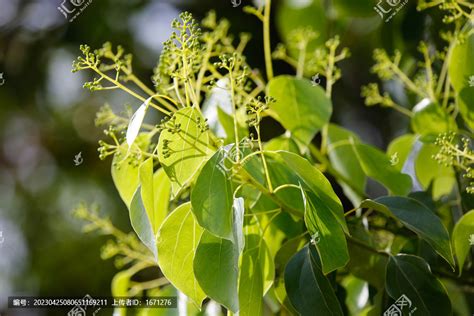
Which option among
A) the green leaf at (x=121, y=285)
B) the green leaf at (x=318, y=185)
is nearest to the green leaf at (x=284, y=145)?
the green leaf at (x=318, y=185)

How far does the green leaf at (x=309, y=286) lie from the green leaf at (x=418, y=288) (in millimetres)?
82

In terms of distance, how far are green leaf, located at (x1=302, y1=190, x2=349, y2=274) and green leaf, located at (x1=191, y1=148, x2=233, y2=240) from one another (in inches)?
3.0

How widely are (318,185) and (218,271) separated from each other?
0.13m

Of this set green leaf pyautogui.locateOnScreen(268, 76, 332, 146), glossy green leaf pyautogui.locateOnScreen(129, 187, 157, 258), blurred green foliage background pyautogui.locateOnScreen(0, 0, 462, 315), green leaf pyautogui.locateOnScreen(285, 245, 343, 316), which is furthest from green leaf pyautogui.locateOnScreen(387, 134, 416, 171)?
blurred green foliage background pyautogui.locateOnScreen(0, 0, 462, 315)

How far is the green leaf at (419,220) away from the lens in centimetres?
65

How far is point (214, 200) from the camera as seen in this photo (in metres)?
0.60

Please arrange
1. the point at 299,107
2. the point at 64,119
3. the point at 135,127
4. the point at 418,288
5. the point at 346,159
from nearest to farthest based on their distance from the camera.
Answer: the point at 135,127 < the point at 418,288 < the point at 299,107 < the point at 346,159 < the point at 64,119

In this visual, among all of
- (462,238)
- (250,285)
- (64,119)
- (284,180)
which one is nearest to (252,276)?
(250,285)

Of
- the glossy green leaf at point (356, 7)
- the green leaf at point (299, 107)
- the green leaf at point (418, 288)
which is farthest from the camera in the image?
the glossy green leaf at point (356, 7)

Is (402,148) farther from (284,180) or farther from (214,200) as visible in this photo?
(214,200)

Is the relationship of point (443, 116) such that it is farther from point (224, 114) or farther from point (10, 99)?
point (10, 99)

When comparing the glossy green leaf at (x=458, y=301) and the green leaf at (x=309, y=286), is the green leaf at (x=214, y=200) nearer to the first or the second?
the green leaf at (x=309, y=286)

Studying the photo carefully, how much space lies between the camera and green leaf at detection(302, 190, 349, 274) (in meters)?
0.61

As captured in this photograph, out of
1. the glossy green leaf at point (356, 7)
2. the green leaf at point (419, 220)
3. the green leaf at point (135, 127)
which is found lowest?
the green leaf at point (419, 220)
